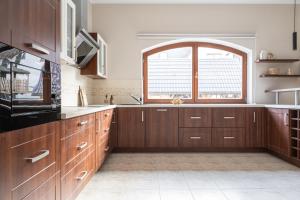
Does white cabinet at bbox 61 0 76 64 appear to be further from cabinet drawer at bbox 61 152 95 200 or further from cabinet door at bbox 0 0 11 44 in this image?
cabinet door at bbox 0 0 11 44

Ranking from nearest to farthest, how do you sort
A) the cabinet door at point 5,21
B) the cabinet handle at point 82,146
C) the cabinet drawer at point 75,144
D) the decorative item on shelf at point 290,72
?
the cabinet door at point 5,21, the cabinet drawer at point 75,144, the cabinet handle at point 82,146, the decorative item on shelf at point 290,72

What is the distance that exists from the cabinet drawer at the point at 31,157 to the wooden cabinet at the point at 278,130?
3.22 meters

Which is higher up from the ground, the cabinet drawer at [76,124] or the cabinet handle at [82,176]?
the cabinet drawer at [76,124]

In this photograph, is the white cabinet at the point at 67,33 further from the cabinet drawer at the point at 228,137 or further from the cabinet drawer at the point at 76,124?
the cabinet drawer at the point at 228,137

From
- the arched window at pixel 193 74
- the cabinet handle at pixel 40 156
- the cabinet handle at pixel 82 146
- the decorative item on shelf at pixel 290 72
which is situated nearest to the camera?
the cabinet handle at pixel 40 156

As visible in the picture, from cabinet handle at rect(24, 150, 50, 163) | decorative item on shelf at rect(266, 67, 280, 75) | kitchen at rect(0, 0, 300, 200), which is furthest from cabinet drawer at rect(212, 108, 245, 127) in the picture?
cabinet handle at rect(24, 150, 50, 163)

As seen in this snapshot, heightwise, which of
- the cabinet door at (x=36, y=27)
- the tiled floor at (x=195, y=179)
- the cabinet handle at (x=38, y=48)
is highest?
the cabinet door at (x=36, y=27)

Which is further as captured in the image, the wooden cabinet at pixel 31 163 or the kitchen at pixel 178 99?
the kitchen at pixel 178 99

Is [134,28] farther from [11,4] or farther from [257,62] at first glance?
[11,4]

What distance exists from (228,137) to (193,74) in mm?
1322

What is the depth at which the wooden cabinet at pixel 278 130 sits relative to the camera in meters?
3.85

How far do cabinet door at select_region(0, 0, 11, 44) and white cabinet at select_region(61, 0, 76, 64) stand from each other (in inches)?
57.3

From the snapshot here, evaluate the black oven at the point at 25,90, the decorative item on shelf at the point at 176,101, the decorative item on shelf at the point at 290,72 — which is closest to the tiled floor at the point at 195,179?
the decorative item on shelf at the point at 176,101

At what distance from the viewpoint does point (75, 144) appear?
227cm
